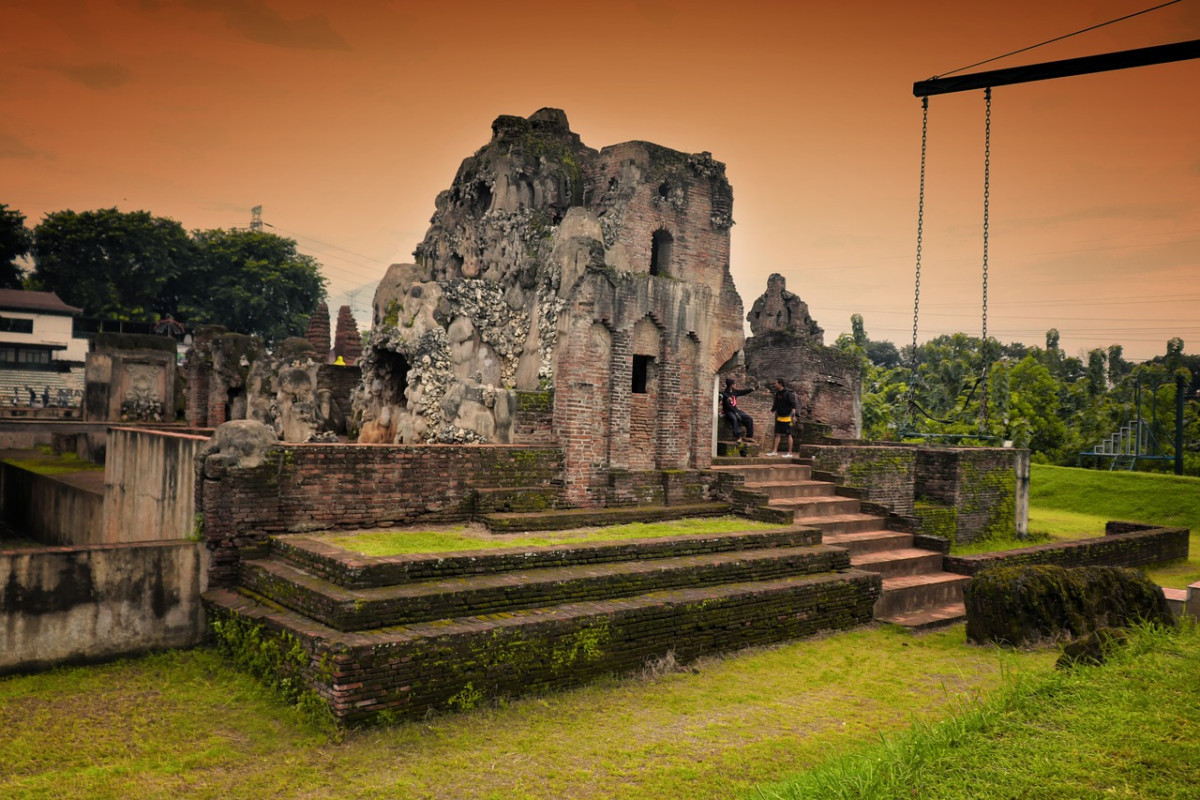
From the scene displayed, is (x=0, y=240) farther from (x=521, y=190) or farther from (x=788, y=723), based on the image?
(x=788, y=723)

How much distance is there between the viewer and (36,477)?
14.7 metres

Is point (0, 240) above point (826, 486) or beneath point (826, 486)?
above

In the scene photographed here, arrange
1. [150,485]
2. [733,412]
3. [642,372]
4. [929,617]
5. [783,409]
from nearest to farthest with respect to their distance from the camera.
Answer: [150,485] → [929,617] → [642,372] → [783,409] → [733,412]

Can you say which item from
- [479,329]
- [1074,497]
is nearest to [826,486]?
[479,329]

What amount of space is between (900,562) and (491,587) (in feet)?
21.6

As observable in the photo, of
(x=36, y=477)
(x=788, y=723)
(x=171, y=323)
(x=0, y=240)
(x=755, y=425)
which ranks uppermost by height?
(x=0, y=240)

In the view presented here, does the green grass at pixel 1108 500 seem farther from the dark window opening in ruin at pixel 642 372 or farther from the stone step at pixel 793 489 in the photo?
the dark window opening in ruin at pixel 642 372

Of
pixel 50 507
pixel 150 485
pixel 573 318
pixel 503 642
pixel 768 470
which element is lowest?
pixel 503 642

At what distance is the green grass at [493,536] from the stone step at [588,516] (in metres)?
0.15

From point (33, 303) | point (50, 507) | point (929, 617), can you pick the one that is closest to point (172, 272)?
point (33, 303)

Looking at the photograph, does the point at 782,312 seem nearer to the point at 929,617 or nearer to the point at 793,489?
the point at 793,489

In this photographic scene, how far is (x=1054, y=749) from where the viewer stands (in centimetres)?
446

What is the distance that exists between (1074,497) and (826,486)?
1219cm

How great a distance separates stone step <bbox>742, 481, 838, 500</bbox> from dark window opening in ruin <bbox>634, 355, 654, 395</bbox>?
6.81 feet
